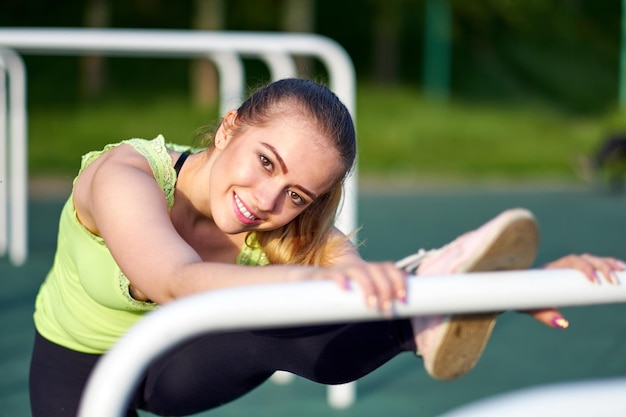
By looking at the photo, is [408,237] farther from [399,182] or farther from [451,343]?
[451,343]

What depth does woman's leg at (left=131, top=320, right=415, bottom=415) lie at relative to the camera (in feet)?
6.27

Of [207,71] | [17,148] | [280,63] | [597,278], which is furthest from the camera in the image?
[207,71]

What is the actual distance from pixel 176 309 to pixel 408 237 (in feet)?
23.1

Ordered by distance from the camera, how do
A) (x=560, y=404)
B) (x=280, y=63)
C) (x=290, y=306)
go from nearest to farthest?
(x=560, y=404) → (x=290, y=306) → (x=280, y=63)

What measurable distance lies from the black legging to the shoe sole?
94 millimetres

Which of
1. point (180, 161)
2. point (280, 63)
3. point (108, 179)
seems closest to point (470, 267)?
point (108, 179)

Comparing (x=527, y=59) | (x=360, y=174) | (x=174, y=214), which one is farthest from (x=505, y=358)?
(x=527, y=59)

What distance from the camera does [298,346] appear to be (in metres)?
1.95

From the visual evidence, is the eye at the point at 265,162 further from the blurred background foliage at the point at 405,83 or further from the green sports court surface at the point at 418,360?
the blurred background foliage at the point at 405,83

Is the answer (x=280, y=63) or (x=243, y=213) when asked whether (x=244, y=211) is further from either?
(x=280, y=63)

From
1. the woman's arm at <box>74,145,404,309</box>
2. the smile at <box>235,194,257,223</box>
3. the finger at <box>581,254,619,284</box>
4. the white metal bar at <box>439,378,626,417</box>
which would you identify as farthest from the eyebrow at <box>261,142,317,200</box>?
the white metal bar at <box>439,378,626,417</box>

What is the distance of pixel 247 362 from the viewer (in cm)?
200

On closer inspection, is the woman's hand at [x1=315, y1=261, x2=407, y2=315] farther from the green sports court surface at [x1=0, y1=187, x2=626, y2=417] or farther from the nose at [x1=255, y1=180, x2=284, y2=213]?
the green sports court surface at [x1=0, y1=187, x2=626, y2=417]

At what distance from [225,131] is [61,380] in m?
0.66
